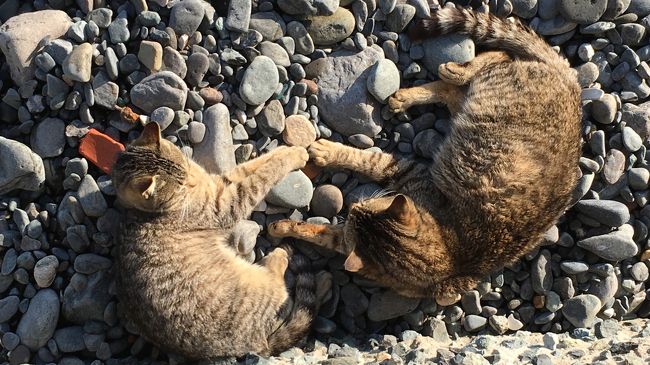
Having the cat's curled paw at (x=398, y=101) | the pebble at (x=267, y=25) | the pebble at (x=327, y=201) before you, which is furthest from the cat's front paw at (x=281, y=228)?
the pebble at (x=267, y=25)

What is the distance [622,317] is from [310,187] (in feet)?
8.93

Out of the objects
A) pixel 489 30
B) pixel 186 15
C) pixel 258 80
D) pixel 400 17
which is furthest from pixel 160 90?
pixel 489 30

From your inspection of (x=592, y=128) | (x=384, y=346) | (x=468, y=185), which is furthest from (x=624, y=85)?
(x=384, y=346)

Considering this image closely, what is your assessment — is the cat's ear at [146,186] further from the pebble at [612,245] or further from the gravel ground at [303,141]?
the pebble at [612,245]

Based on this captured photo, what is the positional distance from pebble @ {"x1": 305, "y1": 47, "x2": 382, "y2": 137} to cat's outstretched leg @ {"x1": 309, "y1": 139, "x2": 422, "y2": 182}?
22 centimetres

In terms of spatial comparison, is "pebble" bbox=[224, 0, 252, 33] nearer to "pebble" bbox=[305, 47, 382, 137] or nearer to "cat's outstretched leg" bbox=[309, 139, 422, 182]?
"pebble" bbox=[305, 47, 382, 137]

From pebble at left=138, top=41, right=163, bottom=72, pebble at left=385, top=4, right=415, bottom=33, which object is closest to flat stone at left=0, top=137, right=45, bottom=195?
pebble at left=138, top=41, right=163, bottom=72

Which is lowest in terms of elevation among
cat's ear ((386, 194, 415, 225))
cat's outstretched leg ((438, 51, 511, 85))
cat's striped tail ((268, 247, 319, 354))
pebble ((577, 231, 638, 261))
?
cat's striped tail ((268, 247, 319, 354))

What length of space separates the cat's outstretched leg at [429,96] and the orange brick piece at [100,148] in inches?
81.9

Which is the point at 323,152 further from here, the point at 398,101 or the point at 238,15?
the point at 238,15

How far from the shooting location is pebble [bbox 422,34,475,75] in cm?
508

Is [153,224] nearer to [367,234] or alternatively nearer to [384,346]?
[367,234]

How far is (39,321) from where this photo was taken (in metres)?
4.71

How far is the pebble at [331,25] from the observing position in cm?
501
